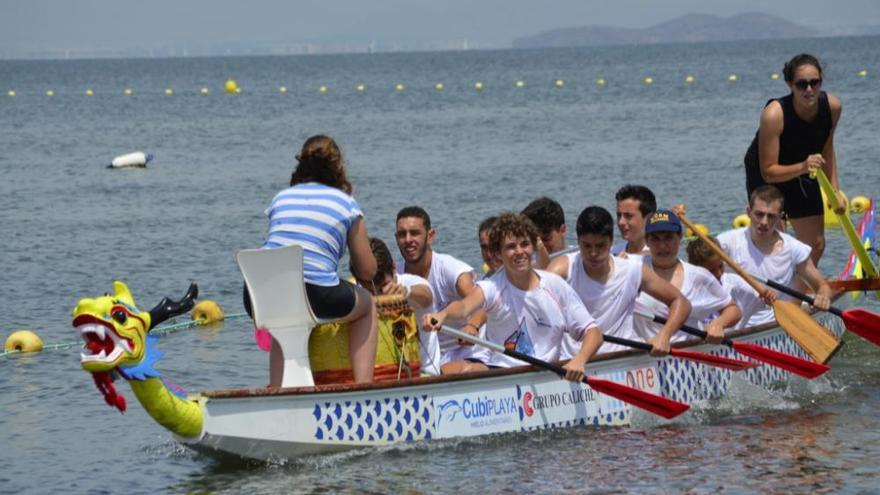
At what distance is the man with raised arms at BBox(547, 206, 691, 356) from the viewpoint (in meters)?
9.78

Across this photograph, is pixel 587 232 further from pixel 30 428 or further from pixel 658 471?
pixel 30 428

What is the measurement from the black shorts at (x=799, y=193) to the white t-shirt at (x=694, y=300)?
4.37 feet

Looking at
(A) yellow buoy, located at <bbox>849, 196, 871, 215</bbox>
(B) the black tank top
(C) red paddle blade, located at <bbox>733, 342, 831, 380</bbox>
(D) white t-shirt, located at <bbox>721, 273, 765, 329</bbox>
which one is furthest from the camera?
(A) yellow buoy, located at <bbox>849, 196, 871, 215</bbox>

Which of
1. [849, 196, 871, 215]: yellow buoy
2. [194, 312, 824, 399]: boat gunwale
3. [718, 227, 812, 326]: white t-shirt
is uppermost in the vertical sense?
[849, 196, 871, 215]: yellow buoy

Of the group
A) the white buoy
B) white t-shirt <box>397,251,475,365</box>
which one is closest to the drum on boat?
white t-shirt <box>397,251,475,365</box>

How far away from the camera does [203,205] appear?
26750 millimetres

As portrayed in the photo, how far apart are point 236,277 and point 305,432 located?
10.3m

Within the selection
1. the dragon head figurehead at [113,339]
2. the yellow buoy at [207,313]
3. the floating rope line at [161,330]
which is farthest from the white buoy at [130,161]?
the dragon head figurehead at [113,339]

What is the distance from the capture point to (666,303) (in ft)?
32.4

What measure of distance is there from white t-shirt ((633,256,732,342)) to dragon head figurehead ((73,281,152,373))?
13.0 ft

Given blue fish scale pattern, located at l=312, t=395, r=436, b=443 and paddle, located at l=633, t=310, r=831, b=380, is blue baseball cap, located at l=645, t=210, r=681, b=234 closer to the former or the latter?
paddle, located at l=633, t=310, r=831, b=380

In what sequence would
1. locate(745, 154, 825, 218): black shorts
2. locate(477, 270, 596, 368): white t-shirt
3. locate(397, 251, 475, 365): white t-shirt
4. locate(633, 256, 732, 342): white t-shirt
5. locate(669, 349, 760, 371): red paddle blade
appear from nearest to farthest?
locate(477, 270, 596, 368): white t-shirt
locate(669, 349, 760, 371): red paddle blade
locate(397, 251, 475, 365): white t-shirt
locate(633, 256, 732, 342): white t-shirt
locate(745, 154, 825, 218): black shorts

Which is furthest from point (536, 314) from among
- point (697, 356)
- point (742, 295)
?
point (742, 295)

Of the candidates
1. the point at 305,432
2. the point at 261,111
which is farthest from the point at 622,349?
the point at 261,111
